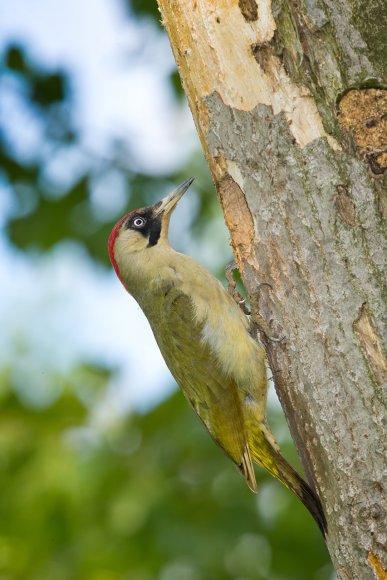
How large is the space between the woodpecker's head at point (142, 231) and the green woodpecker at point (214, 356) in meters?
0.21

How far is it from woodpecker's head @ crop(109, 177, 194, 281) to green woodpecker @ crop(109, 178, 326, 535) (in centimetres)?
21

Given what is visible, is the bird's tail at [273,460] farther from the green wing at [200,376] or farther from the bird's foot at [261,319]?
the bird's foot at [261,319]

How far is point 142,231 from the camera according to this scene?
16.4 feet

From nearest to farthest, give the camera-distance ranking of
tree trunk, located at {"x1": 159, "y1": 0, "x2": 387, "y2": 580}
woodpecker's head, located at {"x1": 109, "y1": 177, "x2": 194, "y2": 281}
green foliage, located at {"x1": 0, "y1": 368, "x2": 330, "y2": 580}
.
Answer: tree trunk, located at {"x1": 159, "y1": 0, "x2": 387, "y2": 580} < woodpecker's head, located at {"x1": 109, "y1": 177, "x2": 194, "y2": 281} < green foliage, located at {"x1": 0, "y1": 368, "x2": 330, "y2": 580}

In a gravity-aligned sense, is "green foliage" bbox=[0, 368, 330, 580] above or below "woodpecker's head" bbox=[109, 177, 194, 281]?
below

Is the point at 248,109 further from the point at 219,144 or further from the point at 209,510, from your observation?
the point at 209,510

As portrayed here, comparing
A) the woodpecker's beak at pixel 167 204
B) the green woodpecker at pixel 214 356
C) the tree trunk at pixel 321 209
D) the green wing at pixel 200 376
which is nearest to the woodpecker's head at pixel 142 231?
the woodpecker's beak at pixel 167 204

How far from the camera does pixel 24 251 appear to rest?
19.2ft

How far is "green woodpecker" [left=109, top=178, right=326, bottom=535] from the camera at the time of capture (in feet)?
13.9

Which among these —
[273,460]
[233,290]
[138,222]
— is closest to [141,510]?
[273,460]

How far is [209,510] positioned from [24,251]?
220cm

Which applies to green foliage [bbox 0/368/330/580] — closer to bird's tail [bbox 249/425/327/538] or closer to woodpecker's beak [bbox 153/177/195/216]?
bird's tail [bbox 249/425/327/538]

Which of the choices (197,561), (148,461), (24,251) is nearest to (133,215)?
(24,251)

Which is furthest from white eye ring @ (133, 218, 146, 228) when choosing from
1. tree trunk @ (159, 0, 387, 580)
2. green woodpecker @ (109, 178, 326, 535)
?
tree trunk @ (159, 0, 387, 580)
